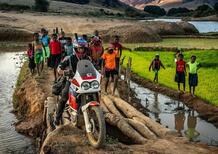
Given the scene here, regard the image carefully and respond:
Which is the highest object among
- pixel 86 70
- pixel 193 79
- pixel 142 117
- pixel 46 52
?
pixel 86 70

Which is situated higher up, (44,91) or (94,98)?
(94,98)

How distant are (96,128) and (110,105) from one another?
15.6 feet

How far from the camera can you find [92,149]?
33.0 feet

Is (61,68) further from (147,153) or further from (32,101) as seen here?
(32,101)

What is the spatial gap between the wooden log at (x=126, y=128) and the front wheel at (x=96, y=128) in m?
1.37

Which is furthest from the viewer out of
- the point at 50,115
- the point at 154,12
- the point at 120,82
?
the point at 154,12

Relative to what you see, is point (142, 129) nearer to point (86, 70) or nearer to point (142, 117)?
point (142, 117)

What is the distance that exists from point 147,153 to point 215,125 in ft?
24.7

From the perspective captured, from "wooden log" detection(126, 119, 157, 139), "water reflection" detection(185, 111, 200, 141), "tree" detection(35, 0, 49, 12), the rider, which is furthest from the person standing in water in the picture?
"tree" detection(35, 0, 49, 12)

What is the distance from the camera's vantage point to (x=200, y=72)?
2706 centimetres

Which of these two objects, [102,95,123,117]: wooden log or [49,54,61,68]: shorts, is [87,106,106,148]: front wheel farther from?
[49,54,61,68]: shorts

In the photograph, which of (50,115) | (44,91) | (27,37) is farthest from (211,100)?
(27,37)

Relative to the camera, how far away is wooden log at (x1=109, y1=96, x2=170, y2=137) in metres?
12.0

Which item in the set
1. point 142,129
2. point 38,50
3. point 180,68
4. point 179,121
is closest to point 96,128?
point 142,129
